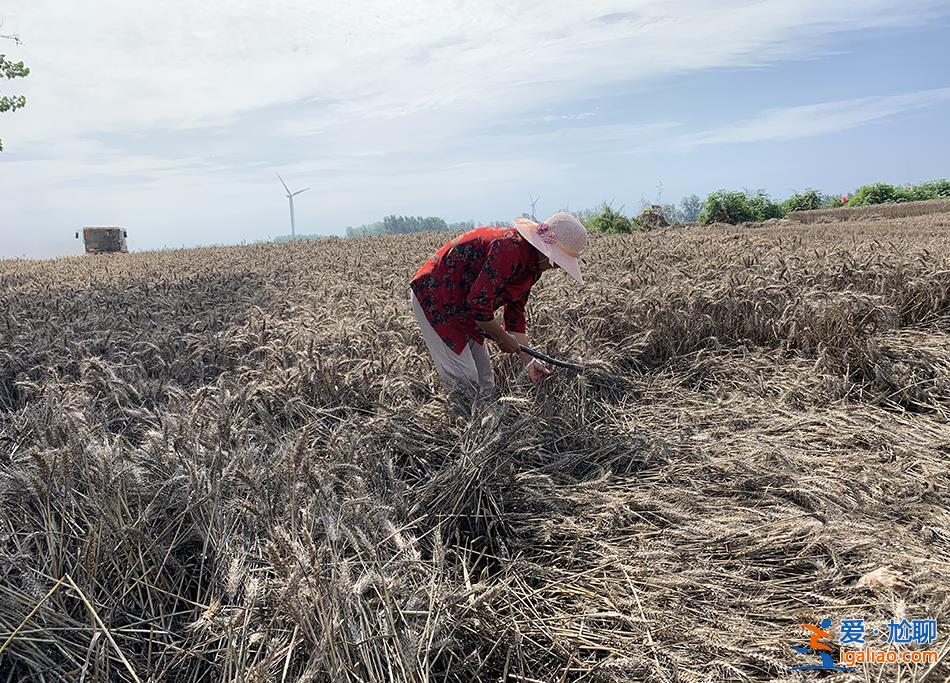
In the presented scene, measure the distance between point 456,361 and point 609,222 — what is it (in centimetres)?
1524

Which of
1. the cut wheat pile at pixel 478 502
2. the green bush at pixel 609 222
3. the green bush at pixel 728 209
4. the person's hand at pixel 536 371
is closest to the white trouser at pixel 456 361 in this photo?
the cut wheat pile at pixel 478 502

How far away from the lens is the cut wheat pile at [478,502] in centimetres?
191

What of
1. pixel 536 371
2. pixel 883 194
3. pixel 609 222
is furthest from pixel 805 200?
pixel 536 371

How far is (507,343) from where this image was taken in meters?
3.55

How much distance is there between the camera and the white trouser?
3.78 meters

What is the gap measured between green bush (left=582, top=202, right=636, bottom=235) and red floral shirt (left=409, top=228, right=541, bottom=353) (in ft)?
46.7

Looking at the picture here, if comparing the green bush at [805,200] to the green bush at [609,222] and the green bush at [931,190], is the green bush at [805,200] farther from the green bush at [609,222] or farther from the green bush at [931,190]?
the green bush at [609,222]

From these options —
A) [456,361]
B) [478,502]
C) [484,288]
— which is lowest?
[478,502]

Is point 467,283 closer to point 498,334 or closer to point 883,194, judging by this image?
point 498,334

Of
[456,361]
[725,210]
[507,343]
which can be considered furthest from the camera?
[725,210]

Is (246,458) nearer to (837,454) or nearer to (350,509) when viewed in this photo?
(350,509)

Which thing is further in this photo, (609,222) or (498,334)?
(609,222)

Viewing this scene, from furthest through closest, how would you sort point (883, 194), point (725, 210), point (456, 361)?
point (883, 194) < point (725, 210) < point (456, 361)

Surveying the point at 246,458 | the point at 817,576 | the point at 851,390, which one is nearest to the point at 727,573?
the point at 817,576
